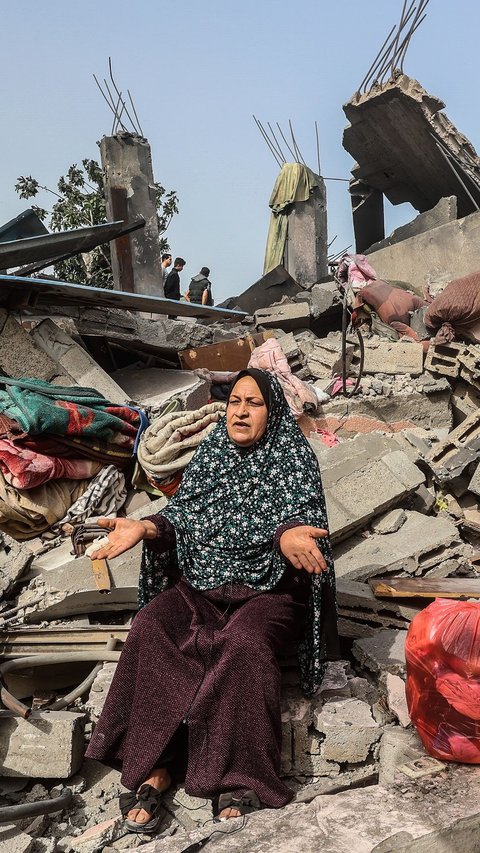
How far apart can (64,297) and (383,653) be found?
503 centimetres

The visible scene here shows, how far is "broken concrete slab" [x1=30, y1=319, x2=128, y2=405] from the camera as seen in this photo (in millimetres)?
6883

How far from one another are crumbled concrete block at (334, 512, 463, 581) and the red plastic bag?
1594 millimetres

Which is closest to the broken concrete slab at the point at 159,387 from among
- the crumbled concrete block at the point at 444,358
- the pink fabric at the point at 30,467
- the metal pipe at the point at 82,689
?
the pink fabric at the point at 30,467

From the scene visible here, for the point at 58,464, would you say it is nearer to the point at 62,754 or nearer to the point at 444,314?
the point at 62,754

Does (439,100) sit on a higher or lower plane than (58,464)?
higher

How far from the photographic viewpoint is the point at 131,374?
25.9ft

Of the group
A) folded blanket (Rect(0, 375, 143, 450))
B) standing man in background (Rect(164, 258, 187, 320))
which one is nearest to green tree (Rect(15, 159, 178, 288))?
standing man in background (Rect(164, 258, 187, 320))

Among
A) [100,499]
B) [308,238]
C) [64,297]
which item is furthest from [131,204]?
[100,499]

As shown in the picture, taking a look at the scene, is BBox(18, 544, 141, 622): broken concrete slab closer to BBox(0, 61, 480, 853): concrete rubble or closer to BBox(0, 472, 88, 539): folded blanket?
BBox(0, 61, 480, 853): concrete rubble

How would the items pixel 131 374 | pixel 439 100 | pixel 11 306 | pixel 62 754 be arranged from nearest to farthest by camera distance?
pixel 62 754, pixel 11 306, pixel 131 374, pixel 439 100

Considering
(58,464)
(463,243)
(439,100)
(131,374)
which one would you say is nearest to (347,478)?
(58,464)

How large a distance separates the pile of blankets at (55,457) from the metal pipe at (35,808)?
7.09ft

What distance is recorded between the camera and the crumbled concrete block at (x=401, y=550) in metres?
4.45

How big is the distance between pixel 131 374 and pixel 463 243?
20.6 feet
